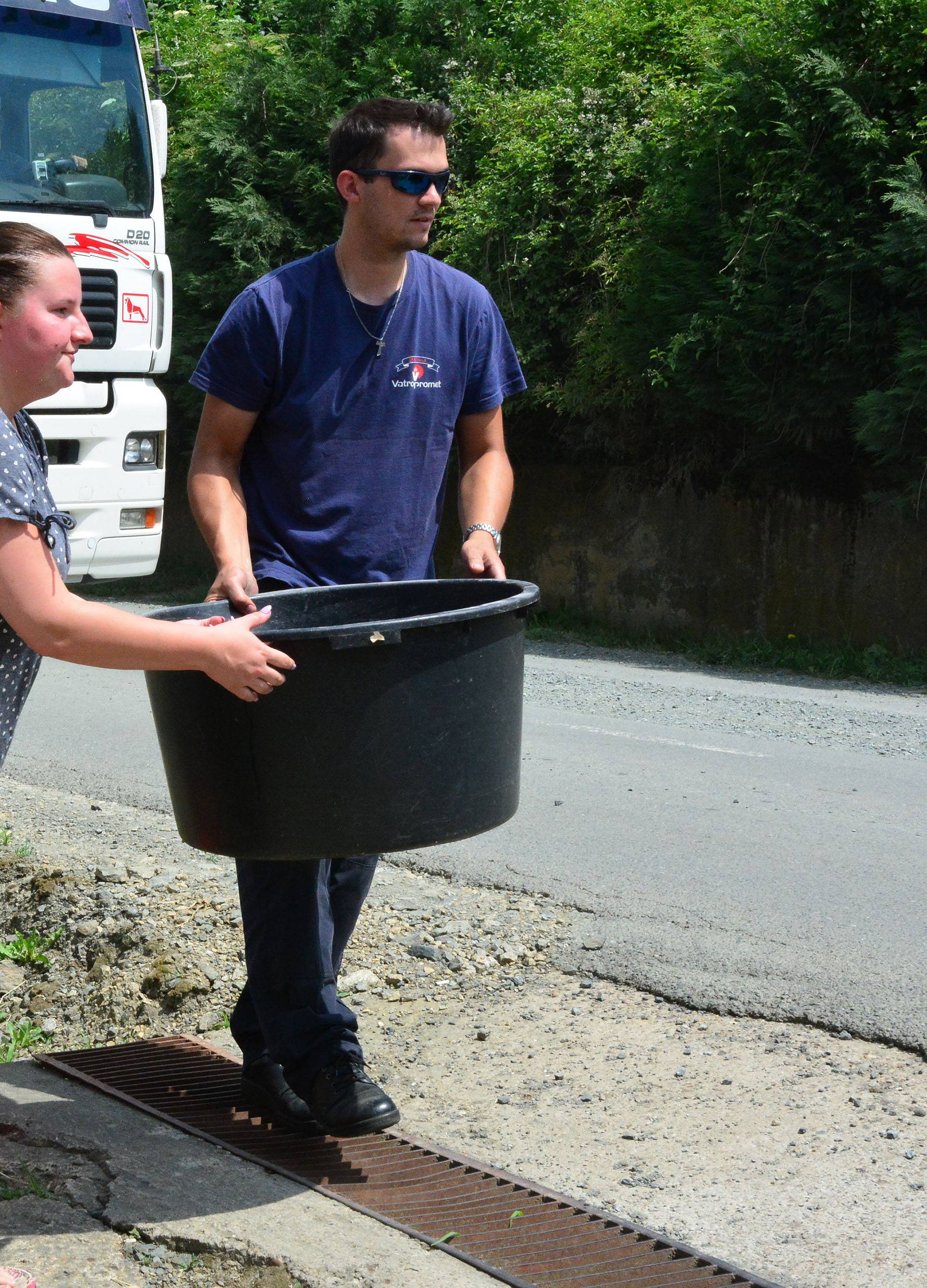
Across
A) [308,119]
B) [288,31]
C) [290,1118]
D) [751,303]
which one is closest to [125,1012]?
[290,1118]

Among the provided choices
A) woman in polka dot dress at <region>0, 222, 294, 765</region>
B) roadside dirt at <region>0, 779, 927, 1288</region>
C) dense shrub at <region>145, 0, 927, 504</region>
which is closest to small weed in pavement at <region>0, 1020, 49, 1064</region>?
roadside dirt at <region>0, 779, 927, 1288</region>

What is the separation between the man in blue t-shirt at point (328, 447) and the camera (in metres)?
3.02

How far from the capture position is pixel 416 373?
316cm

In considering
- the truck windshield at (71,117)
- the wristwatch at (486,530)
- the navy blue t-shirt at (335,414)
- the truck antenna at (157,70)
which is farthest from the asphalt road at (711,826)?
the truck antenna at (157,70)

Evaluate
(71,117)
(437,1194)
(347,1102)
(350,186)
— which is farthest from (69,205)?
(437,1194)

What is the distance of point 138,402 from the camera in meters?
8.36

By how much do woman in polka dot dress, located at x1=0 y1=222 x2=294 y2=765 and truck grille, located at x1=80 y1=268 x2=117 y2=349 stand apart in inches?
227

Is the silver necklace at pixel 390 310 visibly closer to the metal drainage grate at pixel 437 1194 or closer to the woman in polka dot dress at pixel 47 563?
the woman in polka dot dress at pixel 47 563

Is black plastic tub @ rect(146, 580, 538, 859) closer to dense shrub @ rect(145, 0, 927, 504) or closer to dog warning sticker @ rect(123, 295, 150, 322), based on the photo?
dog warning sticker @ rect(123, 295, 150, 322)

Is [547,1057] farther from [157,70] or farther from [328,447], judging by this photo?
[157,70]

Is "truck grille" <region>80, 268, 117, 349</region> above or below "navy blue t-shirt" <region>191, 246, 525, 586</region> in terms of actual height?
above

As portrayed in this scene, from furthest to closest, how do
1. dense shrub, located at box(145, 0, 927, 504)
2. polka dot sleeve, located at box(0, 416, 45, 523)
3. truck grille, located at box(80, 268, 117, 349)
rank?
dense shrub, located at box(145, 0, 927, 504) → truck grille, located at box(80, 268, 117, 349) → polka dot sleeve, located at box(0, 416, 45, 523)

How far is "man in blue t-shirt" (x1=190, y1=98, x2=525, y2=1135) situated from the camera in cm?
302

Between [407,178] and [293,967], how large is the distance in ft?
5.59
